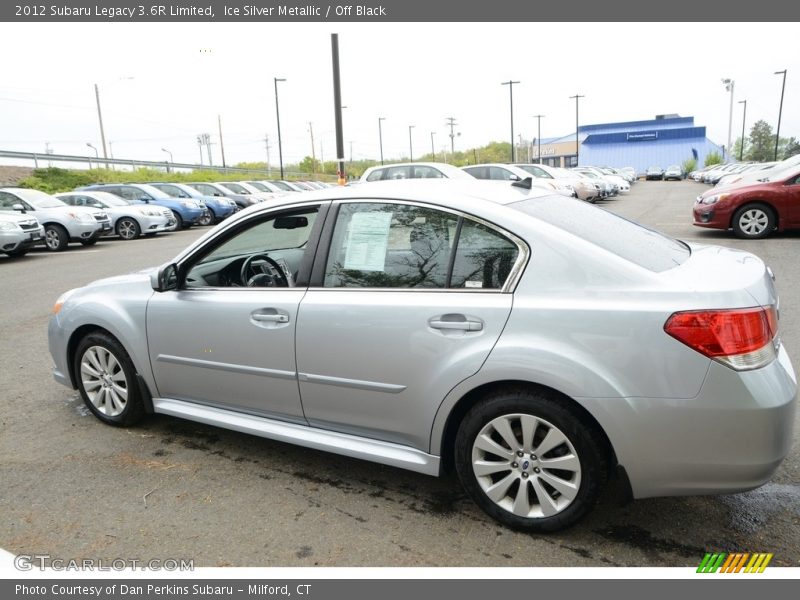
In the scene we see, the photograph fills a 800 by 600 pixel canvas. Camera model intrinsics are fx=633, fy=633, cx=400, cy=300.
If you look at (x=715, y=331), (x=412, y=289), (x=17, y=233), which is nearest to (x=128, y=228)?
(x=17, y=233)

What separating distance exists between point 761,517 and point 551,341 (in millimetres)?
1391

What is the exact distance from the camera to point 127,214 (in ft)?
58.6

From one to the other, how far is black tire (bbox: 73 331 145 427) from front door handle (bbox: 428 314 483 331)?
225 cm

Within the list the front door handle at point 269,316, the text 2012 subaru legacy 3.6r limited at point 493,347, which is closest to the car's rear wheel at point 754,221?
the text 2012 subaru legacy 3.6r limited at point 493,347

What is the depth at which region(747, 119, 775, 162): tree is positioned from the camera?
113 meters

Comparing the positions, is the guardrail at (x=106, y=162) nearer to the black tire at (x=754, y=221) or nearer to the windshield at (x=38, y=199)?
the windshield at (x=38, y=199)

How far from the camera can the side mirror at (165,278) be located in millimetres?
3781

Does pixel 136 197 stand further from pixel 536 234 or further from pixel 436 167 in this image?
pixel 536 234

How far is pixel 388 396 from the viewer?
10.1 ft

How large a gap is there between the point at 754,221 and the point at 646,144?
8620cm

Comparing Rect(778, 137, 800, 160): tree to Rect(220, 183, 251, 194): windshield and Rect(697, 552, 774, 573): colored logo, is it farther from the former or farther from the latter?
Rect(697, 552, 774, 573): colored logo

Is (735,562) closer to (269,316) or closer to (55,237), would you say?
(269,316)

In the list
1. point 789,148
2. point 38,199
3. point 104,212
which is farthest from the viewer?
point 789,148

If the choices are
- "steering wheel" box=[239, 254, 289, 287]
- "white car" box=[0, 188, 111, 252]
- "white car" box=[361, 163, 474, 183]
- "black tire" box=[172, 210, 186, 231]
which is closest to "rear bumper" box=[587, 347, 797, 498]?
"steering wheel" box=[239, 254, 289, 287]
